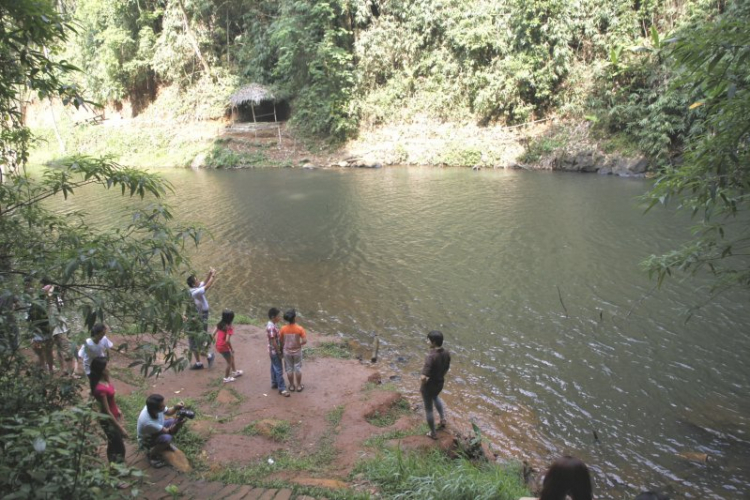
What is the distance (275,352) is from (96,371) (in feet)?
9.93

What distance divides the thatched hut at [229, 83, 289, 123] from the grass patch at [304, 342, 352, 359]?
32293 millimetres

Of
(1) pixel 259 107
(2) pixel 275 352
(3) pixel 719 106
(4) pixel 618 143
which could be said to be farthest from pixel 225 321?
(1) pixel 259 107

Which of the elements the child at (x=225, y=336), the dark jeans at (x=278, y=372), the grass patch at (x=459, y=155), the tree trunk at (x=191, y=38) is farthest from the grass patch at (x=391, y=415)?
the tree trunk at (x=191, y=38)

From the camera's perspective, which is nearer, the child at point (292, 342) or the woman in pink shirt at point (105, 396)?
the woman in pink shirt at point (105, 396)

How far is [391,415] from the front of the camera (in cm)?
746

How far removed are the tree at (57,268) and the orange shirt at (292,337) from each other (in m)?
3.68

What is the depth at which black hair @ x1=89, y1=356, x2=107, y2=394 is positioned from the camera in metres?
5.16

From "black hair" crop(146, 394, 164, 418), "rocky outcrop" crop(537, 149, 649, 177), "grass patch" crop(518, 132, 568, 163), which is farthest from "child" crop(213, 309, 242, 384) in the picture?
"grass patch" crop(518, 132, 568, 163)

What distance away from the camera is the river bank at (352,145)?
28.8m

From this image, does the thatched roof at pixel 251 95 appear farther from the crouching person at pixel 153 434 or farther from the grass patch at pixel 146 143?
the crouching person at pixel 153 434

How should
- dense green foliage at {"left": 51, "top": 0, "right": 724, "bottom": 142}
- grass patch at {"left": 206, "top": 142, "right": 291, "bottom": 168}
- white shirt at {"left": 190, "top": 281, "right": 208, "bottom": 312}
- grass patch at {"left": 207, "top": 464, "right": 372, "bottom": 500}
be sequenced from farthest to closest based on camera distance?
1. grass patch at {"left": 206, "top": 142, "right": 291, "bottom": 168}
2. dense green foliage at {"left": 51, "top": 0, "right": 724, "bottom": 142}
3. white shirt at {"left": 190, "top": 281, "right": 208, "bottom": 312}
4. grass patch at {"left": 207, "top": 464, "right": 372, "bottom": 500}

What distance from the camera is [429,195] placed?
2423 cm

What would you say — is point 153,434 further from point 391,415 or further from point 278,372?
point 391,415

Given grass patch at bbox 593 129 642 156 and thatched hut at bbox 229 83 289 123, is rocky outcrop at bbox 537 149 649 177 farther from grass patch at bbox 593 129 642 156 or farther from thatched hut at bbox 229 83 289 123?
thatched hut at bbox 229 83 289 123
